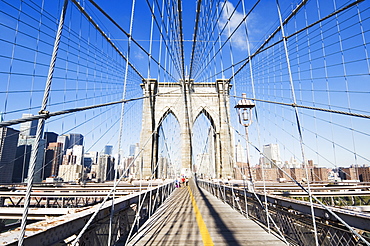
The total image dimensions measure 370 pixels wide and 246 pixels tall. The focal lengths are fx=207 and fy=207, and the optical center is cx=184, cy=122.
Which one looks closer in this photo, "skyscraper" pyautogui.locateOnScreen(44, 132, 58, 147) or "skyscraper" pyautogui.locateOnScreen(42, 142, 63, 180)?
"skyscraper" pyautogui.locateOnScreen(44, 132, 58, 147)

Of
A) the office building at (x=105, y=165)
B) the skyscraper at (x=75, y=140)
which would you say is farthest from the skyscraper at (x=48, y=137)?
the office building at (x=105, y=165)

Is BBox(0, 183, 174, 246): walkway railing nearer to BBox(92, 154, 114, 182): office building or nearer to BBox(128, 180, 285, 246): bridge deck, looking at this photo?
BBox(128, 180, 285, 246): bridge deck

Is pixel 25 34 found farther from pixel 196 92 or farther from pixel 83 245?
pixel 196 92

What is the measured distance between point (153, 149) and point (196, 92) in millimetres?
7372

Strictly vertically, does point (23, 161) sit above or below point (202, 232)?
above

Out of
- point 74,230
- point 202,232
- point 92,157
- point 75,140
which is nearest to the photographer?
point 74,230

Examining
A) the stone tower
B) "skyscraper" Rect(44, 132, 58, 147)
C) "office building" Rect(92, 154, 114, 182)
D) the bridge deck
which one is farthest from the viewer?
the stone tower

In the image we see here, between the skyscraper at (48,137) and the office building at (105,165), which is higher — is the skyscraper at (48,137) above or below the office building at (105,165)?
above

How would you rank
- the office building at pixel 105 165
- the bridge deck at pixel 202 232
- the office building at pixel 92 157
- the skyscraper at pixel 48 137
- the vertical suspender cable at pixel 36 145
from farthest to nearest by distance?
the office building at pixel 92 157 < the office building at pixel 105 165 < the skyscraper at pixel 48 137 < the bridge deck at pixel 202 232 < the vertical suspender cable at pixel 36 145

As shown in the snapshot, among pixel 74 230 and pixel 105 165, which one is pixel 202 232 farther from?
pixel 105 165

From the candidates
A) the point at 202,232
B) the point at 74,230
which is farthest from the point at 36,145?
the point at 202,232

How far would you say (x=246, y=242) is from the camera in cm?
238

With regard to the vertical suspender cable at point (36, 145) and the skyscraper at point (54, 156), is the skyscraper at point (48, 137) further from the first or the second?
the vertical suspender cable at point (36, 145)

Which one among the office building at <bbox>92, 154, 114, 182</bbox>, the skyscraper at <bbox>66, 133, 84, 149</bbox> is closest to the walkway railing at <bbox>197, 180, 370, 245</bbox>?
the skyscraper at <bbox>66, 133, 84, 149</bbox>
